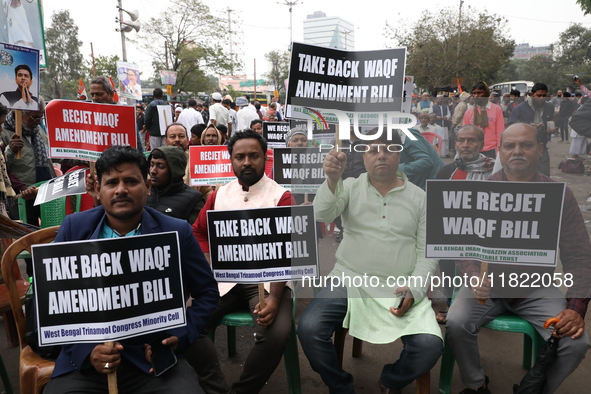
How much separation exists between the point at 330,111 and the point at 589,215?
146cm

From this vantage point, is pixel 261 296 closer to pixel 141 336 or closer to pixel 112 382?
pixel 141 336

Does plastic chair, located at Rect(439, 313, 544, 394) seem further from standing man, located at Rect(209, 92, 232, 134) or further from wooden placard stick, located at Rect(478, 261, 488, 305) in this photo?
standing man, located at Rect(209, 92, 232, 134)

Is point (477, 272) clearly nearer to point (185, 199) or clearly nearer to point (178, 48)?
point (185, 199)

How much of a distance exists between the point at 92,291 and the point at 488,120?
80.1 inches

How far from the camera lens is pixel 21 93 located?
3.99 m

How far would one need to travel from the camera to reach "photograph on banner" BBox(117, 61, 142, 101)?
12.3 m

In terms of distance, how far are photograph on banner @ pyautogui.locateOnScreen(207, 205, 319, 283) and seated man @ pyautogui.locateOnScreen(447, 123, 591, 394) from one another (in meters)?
0.89

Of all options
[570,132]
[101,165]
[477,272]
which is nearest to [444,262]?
[477,272]

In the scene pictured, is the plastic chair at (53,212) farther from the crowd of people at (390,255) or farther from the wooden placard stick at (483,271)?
the wooden placard stick at (483,271)

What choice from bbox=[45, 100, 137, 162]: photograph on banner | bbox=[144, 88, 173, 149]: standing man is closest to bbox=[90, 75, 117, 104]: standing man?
bbox=[45, 100, 137, 162]: photograph on banner

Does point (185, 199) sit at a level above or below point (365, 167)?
below

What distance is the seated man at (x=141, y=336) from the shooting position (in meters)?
1.91

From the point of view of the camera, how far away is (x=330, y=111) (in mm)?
2324

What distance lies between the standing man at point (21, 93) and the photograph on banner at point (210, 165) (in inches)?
61.4
